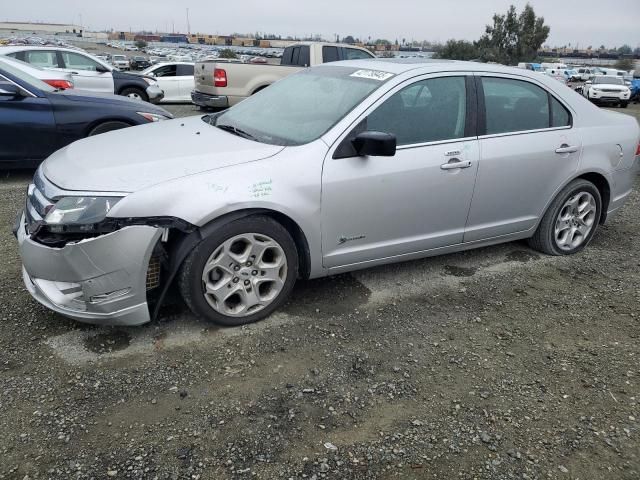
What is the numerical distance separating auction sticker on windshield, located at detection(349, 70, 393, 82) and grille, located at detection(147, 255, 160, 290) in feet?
6.33

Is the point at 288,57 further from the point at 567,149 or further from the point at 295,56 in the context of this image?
the point at 567,149

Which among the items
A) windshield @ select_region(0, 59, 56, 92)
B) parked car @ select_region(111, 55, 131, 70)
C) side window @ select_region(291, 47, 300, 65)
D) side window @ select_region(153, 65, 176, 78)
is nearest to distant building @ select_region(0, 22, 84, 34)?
parked car @ select_region(111, 55, 131, 70)

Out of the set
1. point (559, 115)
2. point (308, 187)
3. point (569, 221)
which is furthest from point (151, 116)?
point (569, 221)

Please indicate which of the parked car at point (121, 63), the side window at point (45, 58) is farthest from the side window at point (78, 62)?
the parked car at point (121, 63)

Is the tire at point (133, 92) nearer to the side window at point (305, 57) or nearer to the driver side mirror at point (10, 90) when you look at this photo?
the side window at point (305, 57)

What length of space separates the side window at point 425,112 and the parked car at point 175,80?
555 inches

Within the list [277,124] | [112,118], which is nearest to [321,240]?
[277,124]

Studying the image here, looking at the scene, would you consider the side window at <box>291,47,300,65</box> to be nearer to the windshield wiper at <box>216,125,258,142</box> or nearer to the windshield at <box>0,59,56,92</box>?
the windshield at <box>0,59,56,92</box>

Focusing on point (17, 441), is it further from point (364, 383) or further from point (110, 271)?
point (364, 383)

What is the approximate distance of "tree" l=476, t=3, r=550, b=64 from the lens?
5859cm

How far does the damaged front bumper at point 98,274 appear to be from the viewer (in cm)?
280

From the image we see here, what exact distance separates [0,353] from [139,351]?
76 cm

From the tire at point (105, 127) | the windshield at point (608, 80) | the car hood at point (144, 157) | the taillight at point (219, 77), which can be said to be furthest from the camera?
the windshield at point (608, 80)

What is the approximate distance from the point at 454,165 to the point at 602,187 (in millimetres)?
1907
